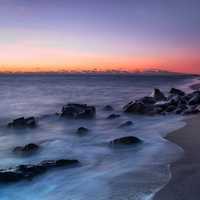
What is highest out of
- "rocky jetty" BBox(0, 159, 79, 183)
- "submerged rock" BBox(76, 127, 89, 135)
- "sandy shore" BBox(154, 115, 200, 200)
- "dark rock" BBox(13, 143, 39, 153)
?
"sandy shore" BBox(154, 115, 200, 200)

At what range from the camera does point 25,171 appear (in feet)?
36.7

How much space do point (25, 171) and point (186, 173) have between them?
16.3 feet

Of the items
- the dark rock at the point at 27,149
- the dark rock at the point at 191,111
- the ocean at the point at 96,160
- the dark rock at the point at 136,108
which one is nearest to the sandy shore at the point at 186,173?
the ocean at the point at 96,160

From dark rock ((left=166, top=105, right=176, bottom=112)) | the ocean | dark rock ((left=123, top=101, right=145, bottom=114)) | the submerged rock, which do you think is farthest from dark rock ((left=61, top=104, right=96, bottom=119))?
dark rock ((left=166, top=105, right=176, bottom=112))

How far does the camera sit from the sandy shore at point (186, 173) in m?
8.77

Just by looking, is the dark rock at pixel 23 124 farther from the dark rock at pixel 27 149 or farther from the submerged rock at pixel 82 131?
the dark rock at pixel 27 149

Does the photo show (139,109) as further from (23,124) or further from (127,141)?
(127,141)

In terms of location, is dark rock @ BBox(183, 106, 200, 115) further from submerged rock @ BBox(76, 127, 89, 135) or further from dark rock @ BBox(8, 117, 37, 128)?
dark rock @ BBox(8, 117, 37, 128)

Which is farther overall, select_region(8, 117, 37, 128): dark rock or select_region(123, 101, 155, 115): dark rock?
select_region(123, 101, 155, 115): dark rock

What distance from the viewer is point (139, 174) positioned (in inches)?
423

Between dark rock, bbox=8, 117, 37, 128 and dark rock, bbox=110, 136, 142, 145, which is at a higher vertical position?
dark rock, bbox=110, 136, 142, 145

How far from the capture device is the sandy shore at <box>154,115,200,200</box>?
28.8 feet

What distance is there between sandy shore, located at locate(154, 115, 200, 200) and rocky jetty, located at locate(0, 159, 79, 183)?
399 cm

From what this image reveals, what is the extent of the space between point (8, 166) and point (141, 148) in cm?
525
